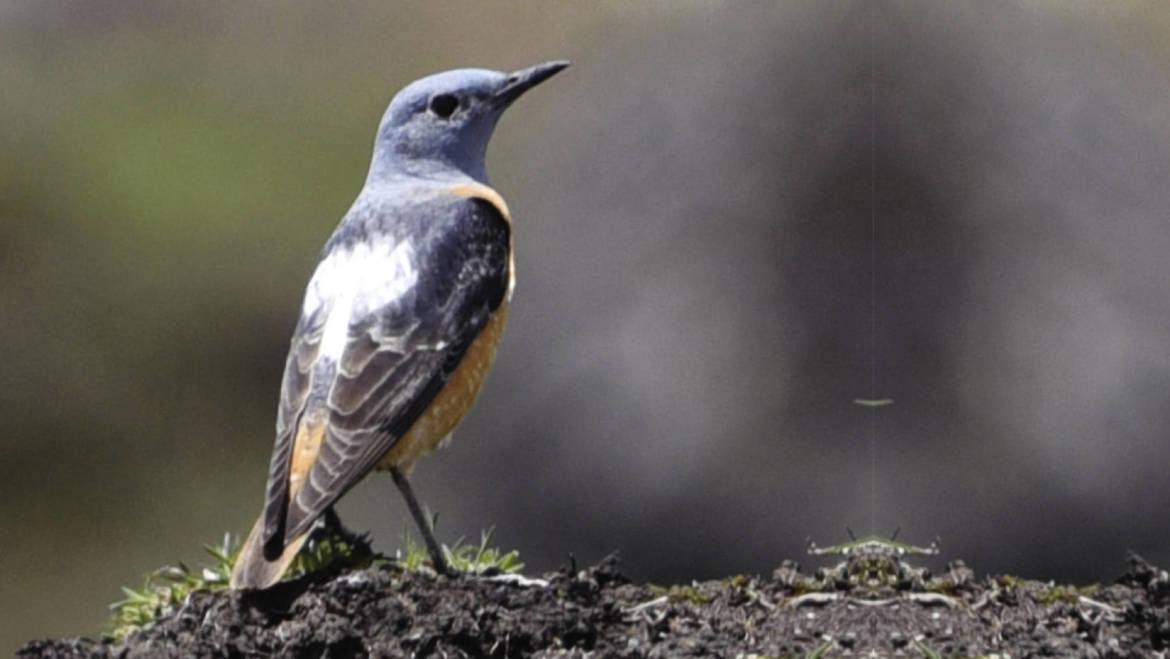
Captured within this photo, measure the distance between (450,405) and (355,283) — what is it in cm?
75

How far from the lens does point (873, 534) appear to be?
24.1ft

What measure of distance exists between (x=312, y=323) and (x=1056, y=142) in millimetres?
5899

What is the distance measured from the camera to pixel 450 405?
840 cm

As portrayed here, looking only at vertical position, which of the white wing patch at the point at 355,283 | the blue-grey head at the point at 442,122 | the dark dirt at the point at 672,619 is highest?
the blue-grey head at the point at 442,122

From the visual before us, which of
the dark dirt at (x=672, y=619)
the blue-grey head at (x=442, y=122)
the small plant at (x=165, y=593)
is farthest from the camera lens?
the blue-grey head at (x=442, y=122)

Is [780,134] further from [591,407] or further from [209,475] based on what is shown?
[209,475]

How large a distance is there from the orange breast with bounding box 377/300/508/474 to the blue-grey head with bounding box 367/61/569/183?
1199mm

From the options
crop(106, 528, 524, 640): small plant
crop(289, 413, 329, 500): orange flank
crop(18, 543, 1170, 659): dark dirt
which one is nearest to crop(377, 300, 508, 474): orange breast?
crop(289, 413, 329, 500): orange flank

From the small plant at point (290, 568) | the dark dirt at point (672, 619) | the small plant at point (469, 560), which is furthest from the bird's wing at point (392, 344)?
the dark dirt at point (672, 619)

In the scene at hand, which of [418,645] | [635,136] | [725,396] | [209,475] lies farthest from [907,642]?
[209,475]

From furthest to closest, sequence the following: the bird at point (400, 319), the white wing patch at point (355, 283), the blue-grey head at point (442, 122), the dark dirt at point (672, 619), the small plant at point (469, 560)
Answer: the blue-grey head at point (442, 122), the white wing patch at point (355, 283), the small plant at point (469, 560), the bird at point (400, 319), the dark dirt at point (672, 619)

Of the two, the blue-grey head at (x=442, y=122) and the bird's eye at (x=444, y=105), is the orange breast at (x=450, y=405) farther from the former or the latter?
the bird's eye at (x=444, y=105)

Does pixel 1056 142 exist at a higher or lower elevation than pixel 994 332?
higher

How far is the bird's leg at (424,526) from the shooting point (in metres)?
7.56
